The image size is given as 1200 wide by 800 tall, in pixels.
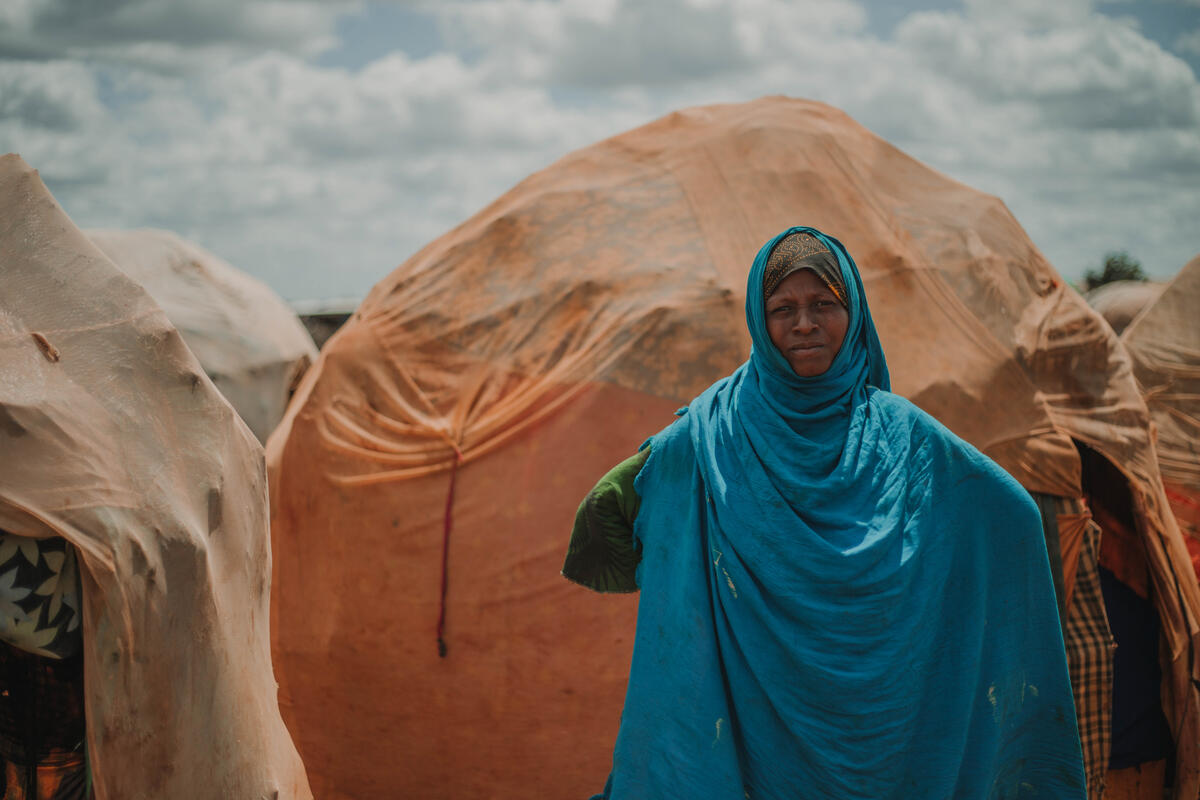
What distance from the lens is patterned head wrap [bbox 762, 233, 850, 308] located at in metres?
2.02

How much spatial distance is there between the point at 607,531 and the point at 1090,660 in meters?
2.33

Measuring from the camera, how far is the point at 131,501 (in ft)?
5.30

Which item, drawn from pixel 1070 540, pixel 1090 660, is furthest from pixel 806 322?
pixel 1090 660

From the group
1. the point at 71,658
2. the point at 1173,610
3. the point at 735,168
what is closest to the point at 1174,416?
the point at 1173,610

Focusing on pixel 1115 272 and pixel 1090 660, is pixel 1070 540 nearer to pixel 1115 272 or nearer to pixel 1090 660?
pixel 1090 660

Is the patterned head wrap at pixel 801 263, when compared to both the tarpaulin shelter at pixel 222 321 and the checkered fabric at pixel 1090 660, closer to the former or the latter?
the checkered fabric at pixel 1090 660

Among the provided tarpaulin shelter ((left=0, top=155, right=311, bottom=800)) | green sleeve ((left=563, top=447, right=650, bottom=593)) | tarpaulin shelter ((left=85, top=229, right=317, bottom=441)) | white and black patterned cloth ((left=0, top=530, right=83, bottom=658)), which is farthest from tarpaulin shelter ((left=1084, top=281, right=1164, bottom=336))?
white and black patterned cloth ((left=0, top=530, right=83, bottom=658))

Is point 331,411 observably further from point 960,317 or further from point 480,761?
point 960,317

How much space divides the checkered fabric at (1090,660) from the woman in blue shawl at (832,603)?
179 centimetres

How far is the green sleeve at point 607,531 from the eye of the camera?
6.95ft

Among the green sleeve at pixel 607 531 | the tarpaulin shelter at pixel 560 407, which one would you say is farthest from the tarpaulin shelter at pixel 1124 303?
the green sleeve at pixel 607 531

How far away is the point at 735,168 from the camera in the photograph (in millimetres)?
3773

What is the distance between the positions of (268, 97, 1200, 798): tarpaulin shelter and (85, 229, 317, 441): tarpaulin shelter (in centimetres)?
211

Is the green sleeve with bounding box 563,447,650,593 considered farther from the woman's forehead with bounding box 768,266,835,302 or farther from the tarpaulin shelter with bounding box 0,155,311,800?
the tarpaulin shelter with bounding box 0,155,311,800
